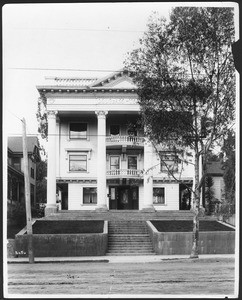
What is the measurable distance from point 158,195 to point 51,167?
7.12m

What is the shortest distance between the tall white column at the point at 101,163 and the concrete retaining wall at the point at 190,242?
1035 centimetres

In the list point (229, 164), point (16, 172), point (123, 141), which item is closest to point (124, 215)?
point (123, 141)

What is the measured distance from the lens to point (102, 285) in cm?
1623

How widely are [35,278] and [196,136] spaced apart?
9.57 meters

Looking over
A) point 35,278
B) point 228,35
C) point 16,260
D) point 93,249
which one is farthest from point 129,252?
point 228,35

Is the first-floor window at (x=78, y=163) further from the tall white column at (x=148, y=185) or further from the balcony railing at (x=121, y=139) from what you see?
the tall white column at (x=148, y=185)

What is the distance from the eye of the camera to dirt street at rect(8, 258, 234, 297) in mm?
15516

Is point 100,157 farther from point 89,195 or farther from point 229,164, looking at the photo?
point 229,164

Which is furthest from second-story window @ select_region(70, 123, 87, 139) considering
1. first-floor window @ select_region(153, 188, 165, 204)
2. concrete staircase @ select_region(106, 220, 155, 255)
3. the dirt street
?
the dirt street

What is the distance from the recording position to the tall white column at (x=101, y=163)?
36.9 meters

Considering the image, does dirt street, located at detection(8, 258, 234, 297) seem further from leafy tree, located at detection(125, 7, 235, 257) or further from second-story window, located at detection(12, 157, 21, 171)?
leafy tree, located at detection(125, 7, 235, 257)

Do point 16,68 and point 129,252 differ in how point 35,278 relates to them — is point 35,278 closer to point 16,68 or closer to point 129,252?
point 16,68

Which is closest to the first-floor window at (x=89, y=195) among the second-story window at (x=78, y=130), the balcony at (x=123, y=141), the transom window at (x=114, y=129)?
the balcony at (x=123, y=141)

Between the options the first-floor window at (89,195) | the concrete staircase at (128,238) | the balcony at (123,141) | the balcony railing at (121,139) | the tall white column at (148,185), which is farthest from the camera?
the first-floor window at (89,195)
